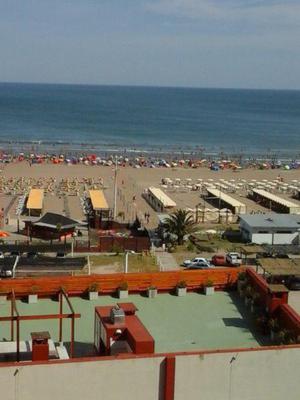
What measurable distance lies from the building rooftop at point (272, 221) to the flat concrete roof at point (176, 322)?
22708 mm

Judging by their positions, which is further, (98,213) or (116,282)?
(98,213)

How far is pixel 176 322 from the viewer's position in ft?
44.8

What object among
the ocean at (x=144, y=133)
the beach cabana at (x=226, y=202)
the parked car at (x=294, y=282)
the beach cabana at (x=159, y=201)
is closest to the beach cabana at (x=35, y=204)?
the beach cabana at (x=159, y=201)

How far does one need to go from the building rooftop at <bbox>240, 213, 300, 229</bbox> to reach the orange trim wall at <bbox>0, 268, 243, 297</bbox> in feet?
73.5

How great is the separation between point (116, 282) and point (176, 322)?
1735mm

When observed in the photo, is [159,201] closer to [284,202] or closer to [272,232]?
[284,202]

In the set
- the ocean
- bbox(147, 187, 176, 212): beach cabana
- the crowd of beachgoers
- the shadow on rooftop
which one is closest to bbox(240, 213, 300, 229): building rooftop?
bbox(147, 187, 176, 212): beach cabana

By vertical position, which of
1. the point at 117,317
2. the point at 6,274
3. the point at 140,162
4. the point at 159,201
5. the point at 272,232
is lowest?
the point at 6,274

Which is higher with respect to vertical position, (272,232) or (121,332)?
(121,332)

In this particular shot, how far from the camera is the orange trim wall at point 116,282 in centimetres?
1428

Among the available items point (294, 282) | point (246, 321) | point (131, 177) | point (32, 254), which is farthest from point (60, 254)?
point (131, 177)

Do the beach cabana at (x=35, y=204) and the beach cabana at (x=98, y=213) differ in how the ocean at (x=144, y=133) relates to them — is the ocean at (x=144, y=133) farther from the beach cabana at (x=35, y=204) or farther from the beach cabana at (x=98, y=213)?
the beach cabana at (x=98, y=213)

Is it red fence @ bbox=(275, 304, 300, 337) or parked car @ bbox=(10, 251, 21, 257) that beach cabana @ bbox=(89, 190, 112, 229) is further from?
red fence @ bbox=(275, 304, 300, 337)

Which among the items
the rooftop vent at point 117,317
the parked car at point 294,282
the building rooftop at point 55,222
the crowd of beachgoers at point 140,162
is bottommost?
the building rooftop at point 55,222
